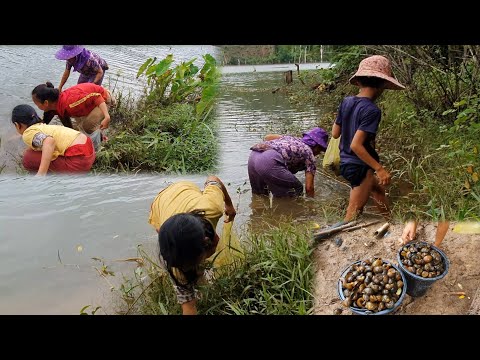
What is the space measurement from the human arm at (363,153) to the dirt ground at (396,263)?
310 mm

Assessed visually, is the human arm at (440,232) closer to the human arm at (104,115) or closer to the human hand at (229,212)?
the human hand at (229,212)

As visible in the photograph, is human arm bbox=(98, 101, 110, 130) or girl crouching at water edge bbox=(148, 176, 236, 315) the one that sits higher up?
human arm bbox=(98, 101, 110, 130)

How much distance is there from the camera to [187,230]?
1.68 meters

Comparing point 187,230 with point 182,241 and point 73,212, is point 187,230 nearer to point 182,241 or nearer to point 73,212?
point 182,241

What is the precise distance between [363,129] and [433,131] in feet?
4.86

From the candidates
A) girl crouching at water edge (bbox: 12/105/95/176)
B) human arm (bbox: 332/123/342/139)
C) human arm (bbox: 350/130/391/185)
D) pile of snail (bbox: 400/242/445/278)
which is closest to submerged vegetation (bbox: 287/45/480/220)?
human arm (bbox: 350/130/391/185)

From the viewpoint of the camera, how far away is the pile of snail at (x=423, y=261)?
5.95 ft

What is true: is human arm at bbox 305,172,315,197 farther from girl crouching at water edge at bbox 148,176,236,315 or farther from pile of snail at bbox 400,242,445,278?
pile of snail at bbox 400,242,445,278

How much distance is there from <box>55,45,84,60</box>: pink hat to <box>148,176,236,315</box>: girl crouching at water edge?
1369mm

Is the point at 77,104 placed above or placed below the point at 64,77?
below

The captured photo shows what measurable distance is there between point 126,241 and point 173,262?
3.96ft

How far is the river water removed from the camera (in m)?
2.31

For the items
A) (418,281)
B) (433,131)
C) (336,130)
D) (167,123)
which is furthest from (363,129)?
(167,123)

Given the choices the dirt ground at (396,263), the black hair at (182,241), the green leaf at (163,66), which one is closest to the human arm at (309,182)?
the dirt ground at (396,263)
